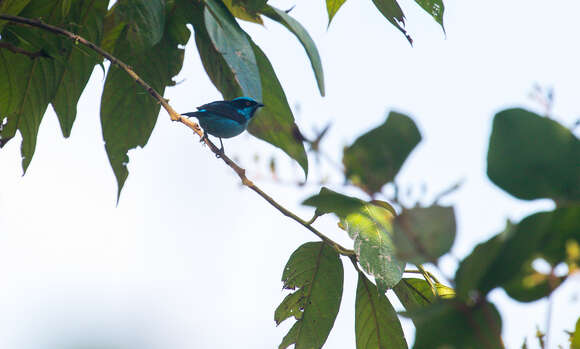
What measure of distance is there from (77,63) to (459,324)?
Answer: 65.7 inches

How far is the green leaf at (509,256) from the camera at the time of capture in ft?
2.29

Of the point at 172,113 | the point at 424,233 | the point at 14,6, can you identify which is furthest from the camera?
the point at 14,6

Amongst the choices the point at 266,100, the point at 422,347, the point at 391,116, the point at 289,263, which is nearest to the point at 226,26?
the point at 266,100

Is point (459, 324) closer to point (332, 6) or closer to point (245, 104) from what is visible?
point (332, 6)

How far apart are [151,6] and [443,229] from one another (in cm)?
120

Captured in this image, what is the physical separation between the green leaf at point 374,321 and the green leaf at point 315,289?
0.07 metres

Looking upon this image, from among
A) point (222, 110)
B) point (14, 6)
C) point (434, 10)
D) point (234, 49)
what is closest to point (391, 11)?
point (434, 10)

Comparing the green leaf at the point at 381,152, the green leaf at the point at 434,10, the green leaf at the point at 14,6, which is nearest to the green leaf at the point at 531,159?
the green leaf at the point at 381,152

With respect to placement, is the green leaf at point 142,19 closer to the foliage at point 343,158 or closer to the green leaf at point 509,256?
the foliage at point 343,158

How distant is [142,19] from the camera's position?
1.69 m

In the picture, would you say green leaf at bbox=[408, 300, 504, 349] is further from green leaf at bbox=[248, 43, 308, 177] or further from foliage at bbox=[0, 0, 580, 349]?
green leaf at bbox=[248, 43, 308, 177]

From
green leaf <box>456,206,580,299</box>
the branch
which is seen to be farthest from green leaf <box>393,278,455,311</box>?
green leaf <box>456,206,580,299</box>

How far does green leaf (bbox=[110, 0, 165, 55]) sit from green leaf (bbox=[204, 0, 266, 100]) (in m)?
0.15

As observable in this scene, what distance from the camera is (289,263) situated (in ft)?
6.15
